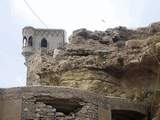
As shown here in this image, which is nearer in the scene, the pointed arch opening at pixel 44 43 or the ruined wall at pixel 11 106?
the ruined wall at pixel 11 106

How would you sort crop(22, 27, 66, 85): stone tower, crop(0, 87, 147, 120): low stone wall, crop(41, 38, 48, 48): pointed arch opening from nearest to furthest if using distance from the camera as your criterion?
crop(0, 87, 147, 120): low stone wall
crop(22, 27, 66, 85): stone tower
crop(41, 38, 48, 48): pointed arch opening

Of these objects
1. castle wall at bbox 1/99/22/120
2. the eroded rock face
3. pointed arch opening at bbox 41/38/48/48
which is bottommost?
castle wall at bbox 1/99/22/120

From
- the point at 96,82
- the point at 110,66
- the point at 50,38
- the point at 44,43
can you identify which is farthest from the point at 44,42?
the point at 96,82

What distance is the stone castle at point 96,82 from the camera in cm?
2141

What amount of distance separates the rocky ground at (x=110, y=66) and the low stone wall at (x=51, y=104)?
3.08 meters

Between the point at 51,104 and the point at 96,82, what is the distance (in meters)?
4.11

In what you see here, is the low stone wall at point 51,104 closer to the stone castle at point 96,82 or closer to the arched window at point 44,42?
the stone castle at point 96,82

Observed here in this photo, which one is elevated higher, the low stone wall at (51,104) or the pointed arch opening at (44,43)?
the pointed arch opening at (44,43)

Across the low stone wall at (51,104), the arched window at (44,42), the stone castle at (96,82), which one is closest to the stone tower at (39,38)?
the arched window at (44,42)

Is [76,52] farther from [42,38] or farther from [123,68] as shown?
[42,38]

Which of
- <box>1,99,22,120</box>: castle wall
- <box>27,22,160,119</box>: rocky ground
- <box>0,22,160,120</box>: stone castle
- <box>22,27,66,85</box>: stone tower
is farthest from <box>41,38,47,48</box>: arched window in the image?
<box>1,99,22,120</box>: castle wall

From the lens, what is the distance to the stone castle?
21406 millimetres

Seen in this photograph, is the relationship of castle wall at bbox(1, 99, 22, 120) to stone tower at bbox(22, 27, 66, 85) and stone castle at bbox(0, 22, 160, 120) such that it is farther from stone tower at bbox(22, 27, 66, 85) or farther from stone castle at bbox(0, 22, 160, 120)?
stone tower at bbox(22, 27, 66, 85)

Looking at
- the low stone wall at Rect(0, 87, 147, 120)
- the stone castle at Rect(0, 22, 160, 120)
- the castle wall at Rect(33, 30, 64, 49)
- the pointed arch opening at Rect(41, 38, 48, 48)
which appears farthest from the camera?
the pointed arch opening at Rect(41, 38, 48, 48)
